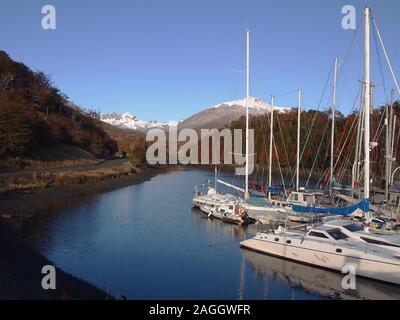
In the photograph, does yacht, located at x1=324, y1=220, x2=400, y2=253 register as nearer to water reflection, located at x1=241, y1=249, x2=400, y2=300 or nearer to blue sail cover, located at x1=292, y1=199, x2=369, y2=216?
blue sail cover, located at x1=292, y1=199, x2=369, y2=216

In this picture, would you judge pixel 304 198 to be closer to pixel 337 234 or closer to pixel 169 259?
pixel 337 234

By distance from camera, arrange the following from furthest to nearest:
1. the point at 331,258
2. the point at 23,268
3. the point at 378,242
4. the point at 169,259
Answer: the point at 169,259 → the point at 331,258 → the point at 378,242 → the point at 23,268

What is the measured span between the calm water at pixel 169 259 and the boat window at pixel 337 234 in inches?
89.5

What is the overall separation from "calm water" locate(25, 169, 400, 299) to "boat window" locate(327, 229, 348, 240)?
89.5 inches

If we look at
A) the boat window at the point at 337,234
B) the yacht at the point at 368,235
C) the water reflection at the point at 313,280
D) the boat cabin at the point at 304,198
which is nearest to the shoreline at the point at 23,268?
the water reflection at the point at 313,280

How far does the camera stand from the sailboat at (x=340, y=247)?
23.2m

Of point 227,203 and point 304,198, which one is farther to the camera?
point 227,203

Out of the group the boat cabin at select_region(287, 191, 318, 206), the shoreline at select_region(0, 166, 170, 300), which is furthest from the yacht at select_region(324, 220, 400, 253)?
the shoreline at select_region(0, 166, 170, 300)

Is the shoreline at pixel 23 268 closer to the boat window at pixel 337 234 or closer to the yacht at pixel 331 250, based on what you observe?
the yacht at pixel 331 250

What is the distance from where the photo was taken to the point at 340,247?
25.1 meters

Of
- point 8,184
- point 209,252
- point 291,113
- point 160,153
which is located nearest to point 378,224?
point 209,252

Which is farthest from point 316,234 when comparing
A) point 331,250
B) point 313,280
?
point 313,280

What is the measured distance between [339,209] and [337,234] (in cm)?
873

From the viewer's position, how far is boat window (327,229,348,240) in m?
26.2
